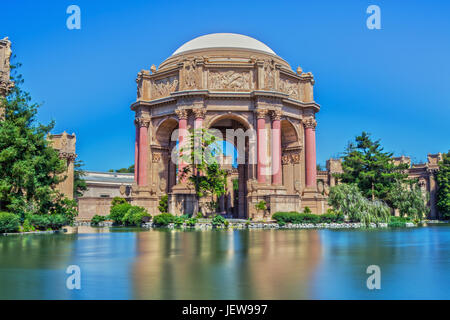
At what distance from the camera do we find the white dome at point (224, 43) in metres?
41.5

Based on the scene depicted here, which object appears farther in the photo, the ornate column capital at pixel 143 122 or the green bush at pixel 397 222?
the ornate column capital at pixel 143 122

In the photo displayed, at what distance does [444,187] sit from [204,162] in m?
38.9

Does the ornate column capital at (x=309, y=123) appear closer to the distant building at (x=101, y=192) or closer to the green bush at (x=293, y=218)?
the green bush at (x=293, y=218)

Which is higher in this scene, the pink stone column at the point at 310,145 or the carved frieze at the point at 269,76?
the carved frieze at the point at 269,76

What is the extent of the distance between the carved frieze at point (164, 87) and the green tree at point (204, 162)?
8.01 metres

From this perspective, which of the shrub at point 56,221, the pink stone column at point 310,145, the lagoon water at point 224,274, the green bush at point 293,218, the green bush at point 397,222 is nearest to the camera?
the lagoon water at point 224,274

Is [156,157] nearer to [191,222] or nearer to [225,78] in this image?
[225,78]

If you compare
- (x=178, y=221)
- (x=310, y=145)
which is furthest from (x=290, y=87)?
(x=178, y=221)

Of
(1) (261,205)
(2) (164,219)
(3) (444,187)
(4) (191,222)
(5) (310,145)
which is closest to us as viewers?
(4) (191,222)

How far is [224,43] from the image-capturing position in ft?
137

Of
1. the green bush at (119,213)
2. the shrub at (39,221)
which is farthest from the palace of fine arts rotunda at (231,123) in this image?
the shrub at (39,221)

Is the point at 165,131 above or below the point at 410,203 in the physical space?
above

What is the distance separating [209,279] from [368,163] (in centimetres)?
3600

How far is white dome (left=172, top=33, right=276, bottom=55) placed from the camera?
136 feet
